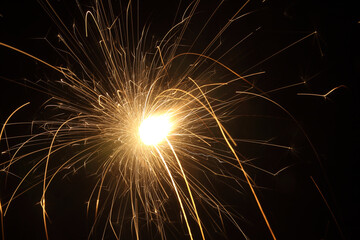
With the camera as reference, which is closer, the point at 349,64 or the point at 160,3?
the point at 349,64

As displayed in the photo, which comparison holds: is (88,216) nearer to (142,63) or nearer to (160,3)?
(142,63)

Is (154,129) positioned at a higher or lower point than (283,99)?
higher

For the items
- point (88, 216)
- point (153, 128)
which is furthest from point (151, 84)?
point (88, 216)
